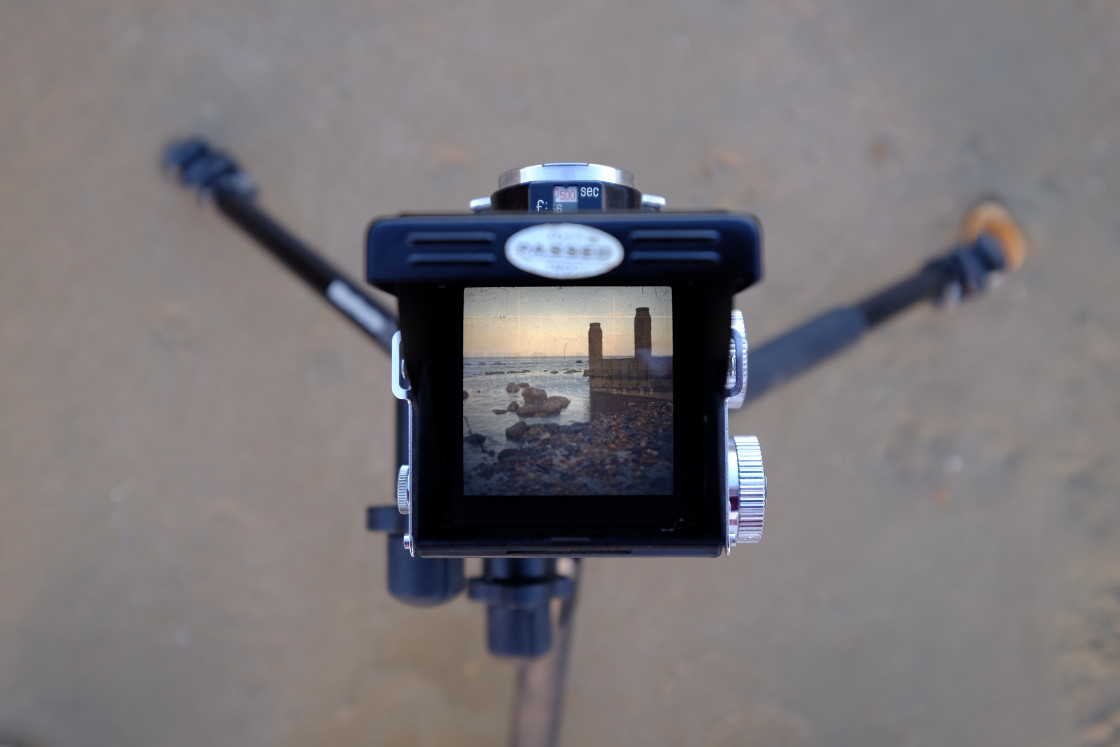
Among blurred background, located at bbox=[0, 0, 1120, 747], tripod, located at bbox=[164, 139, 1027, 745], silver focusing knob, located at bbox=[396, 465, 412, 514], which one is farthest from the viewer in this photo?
blurred background, located at bbox=[0, 0, 1120, 747]

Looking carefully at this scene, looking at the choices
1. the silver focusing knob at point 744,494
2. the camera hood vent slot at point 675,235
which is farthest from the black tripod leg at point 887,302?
the camera hood vent slot at point 675,235

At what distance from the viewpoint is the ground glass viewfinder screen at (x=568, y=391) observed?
16.9 inches

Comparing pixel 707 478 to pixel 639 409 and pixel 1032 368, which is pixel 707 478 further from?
pixel 1032 368

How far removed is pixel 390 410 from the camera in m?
1.26

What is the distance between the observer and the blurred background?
49.1 inches

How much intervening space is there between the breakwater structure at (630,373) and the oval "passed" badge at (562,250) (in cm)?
7

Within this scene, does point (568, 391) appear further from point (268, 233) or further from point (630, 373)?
point (268, 233)

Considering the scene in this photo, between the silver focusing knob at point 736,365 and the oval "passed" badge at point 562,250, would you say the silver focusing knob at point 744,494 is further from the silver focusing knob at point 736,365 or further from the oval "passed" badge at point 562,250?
the oval "passed" badge at point 562,250

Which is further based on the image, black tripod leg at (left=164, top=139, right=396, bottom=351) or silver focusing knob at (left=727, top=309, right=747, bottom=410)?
black tripod leg at (left=164, top=139, right=396, bottom=351)

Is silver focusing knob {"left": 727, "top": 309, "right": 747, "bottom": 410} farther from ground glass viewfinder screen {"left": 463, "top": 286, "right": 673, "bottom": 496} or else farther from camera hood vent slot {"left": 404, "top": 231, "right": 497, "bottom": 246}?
camera hood vent slot {"left": 404, "top": 231, "right": 497, "bottom": 246}

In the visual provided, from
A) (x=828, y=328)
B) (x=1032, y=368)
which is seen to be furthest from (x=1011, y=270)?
(x=828, y=328)

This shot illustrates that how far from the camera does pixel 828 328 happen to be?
89 cm

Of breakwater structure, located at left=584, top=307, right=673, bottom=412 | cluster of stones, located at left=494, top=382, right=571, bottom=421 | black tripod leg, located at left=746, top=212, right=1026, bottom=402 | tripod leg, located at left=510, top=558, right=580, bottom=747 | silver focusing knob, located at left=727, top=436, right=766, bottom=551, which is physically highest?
black tripod leg, located at left=746, top=212, right=1026, bottom=402

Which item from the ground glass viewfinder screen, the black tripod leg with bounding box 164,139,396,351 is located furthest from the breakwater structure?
the black tripod leg with bounding box 164,139,396,351
